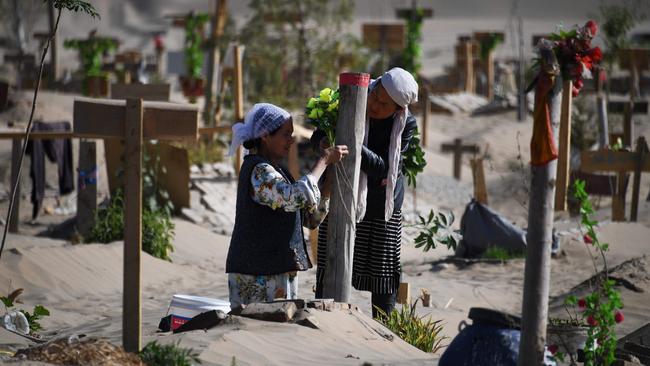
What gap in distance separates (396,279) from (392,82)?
3.88ft

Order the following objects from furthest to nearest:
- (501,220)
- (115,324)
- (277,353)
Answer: (501,220), (115,324), (277,353)

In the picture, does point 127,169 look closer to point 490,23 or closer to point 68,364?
point 68,364

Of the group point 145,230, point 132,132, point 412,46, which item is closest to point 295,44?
point 412,46

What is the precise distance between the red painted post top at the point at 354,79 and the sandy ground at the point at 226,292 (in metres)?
1.25

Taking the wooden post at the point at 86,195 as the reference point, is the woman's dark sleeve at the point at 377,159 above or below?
above

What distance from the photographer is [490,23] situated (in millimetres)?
59906

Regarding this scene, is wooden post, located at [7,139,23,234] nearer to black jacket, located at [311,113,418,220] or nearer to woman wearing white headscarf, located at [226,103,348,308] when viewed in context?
black jacket, located at [311,113,418,220]

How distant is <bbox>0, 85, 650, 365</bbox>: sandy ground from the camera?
552 cm

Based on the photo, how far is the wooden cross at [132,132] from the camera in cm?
499

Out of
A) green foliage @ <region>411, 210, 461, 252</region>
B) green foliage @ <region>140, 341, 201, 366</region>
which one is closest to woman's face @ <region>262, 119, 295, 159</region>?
green foliage @ <region>140, 341, 201, 366</region>

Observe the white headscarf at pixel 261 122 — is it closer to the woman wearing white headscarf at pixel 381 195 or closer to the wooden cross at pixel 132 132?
the wooden cross at pixel 132 132

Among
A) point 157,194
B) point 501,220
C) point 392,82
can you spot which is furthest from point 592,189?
point 392,82

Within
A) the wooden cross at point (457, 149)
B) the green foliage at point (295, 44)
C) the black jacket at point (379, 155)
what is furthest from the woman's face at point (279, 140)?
the green foliage at point (295, 44)

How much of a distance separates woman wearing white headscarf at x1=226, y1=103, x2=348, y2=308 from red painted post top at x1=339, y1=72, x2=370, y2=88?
50cm
